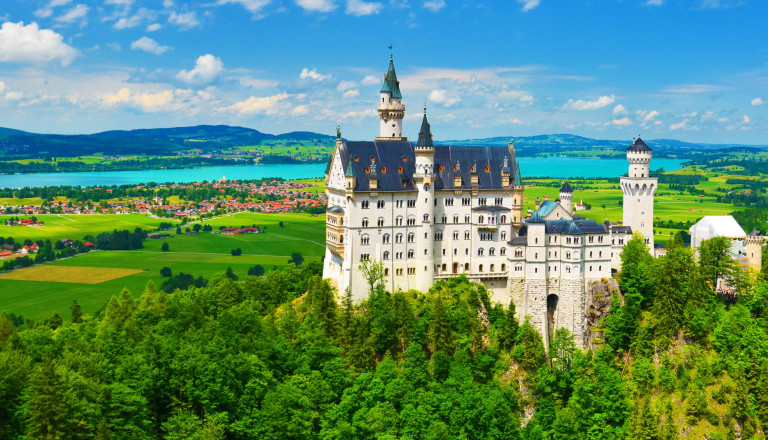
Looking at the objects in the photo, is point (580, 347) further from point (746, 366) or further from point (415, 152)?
point (415, 152)

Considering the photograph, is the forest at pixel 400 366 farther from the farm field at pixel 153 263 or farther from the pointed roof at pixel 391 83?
the farm field at pixel 153 263

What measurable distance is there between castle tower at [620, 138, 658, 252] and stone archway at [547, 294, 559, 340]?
1611cm

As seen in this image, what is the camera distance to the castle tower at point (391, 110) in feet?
306

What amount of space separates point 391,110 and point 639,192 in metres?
32.2

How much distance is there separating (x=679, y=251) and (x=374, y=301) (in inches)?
Answer: 1408

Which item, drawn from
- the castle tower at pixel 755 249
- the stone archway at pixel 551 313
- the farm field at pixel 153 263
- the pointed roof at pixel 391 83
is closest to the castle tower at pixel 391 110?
the pointed roof at pixel 391 83

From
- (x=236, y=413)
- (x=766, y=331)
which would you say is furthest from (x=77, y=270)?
(x=766, y=331)

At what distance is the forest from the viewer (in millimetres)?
61938

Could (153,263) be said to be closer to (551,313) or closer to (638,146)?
(551,313)

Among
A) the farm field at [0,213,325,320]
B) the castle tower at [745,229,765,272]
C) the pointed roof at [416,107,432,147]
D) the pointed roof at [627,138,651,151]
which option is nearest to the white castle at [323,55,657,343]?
the pointed roof at [416,107,432,147]

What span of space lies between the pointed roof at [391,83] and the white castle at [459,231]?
7380 millimetres

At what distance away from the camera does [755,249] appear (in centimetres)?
9512

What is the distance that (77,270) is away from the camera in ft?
494

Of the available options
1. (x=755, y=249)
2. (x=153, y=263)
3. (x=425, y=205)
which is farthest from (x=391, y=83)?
(x=153, y=263)
